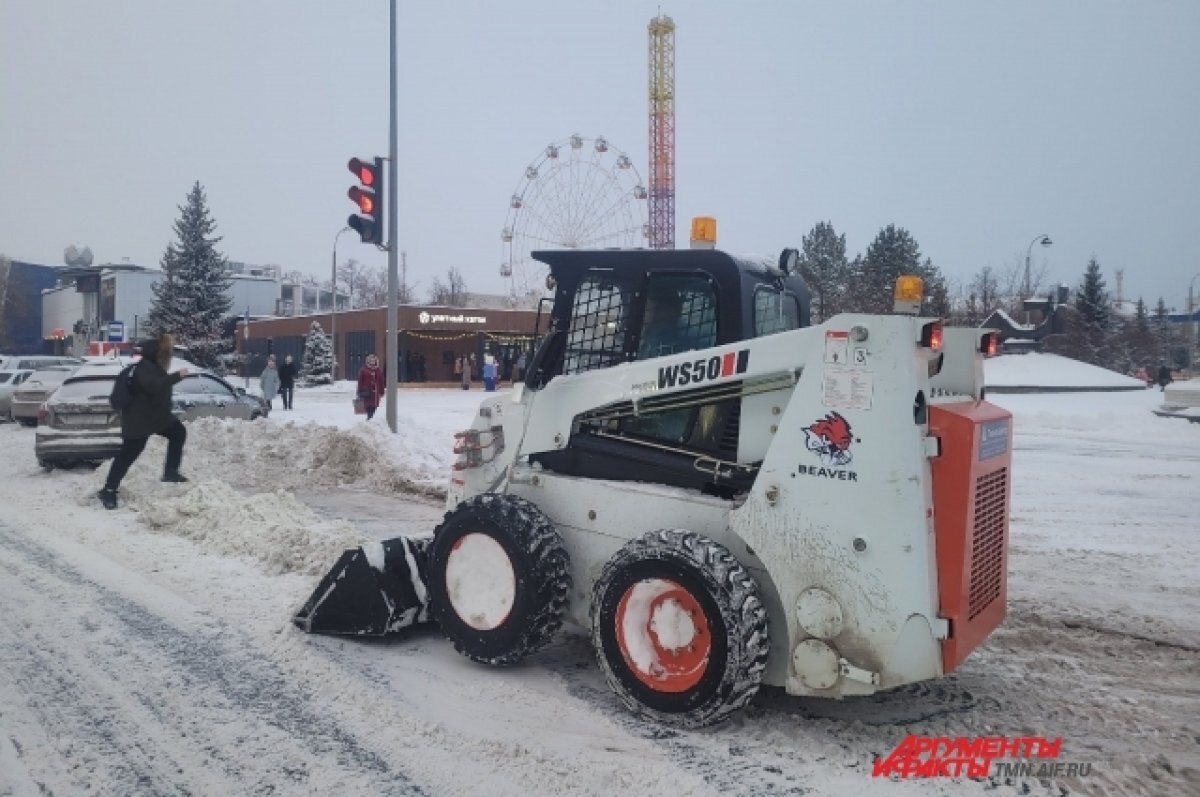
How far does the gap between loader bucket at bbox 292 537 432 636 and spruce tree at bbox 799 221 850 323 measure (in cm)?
4110

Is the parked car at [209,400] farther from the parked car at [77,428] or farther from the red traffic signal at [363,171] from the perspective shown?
the red traffic signal at [363,171]

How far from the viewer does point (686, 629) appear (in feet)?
13.2

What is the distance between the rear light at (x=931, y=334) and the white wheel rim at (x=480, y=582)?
229cm

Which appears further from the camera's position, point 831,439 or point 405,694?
point 405,694

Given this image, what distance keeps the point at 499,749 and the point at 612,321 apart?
90.0 inches

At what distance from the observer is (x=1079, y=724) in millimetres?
4262

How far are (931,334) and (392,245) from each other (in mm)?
11720

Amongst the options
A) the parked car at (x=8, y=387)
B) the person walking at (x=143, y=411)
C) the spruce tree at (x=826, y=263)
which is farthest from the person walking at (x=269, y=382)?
the spruce tree at (x=826, y=263)

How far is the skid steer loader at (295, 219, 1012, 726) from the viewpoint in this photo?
3.72 m

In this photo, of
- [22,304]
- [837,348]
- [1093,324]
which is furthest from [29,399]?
[22,304]

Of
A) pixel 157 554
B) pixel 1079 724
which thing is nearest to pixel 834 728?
pixel 1079 724

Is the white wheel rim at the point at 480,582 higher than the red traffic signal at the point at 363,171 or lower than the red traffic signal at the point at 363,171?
lower

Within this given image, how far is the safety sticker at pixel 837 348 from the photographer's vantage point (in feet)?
12.6

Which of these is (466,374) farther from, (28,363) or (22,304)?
(22,304)
